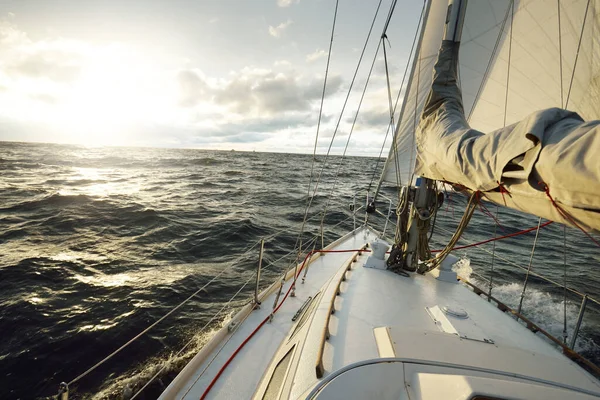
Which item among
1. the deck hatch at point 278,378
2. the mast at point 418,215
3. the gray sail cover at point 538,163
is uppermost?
the gray sail cover at point 538,163

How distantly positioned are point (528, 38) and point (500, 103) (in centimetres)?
107

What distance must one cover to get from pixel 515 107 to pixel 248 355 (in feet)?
19.8

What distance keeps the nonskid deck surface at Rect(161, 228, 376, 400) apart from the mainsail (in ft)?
8.31

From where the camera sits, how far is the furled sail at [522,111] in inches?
49.9

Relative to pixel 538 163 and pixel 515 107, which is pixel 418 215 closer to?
pixel 538 163

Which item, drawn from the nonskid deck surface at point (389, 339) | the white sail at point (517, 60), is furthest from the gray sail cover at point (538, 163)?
the white sail at point (517, 60)

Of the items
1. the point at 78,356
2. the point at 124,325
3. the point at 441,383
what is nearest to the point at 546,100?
the point at 441,383

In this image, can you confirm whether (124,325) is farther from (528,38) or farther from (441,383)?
(528,38)

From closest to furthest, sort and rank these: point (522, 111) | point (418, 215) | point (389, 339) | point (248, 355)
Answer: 1. point (389, 339)
2. point (248, 355)
3. point (418, 215)
4. point (522, 111)

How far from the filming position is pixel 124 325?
185 inches

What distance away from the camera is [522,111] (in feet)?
16.0

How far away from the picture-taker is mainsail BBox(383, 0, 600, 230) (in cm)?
129

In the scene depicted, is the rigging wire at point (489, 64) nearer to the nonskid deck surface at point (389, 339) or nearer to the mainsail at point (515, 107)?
the mainsail at point (515, 107)

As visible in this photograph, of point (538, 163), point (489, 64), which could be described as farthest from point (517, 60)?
point (538, 163)
